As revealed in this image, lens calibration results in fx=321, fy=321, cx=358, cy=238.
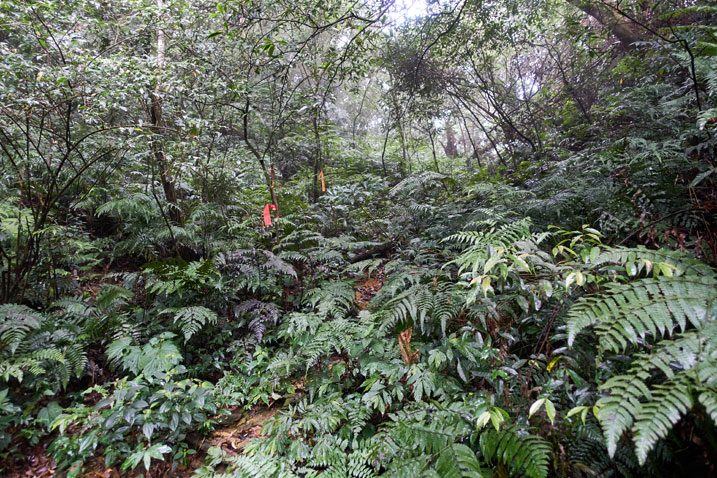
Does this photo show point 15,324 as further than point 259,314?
No

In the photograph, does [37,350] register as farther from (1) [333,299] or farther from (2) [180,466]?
(1) [333,299]

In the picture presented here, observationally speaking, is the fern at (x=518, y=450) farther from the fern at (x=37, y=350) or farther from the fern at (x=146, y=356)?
the fern at (x=37, y=350)

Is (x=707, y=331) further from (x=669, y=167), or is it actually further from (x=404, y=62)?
(x=404, y=62)

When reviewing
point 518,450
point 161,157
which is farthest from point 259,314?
point 161,157

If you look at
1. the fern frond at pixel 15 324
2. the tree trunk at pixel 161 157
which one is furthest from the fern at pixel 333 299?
the tree trunk at pixel 161 157

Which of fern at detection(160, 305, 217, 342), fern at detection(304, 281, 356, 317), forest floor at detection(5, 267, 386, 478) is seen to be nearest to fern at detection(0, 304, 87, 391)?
forest floor at detection(5, 267, 386, 478)

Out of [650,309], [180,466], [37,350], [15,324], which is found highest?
[15,324]

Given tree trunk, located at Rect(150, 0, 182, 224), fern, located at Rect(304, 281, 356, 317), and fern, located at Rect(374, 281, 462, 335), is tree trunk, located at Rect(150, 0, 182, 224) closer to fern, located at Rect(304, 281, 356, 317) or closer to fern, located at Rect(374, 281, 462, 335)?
fern, located at Rect(304, 281, 356, 317)

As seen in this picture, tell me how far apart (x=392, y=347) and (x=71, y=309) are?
3.10 m

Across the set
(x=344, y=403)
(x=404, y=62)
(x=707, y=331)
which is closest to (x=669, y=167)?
(x=707, y=331)

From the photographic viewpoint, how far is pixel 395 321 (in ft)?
7.60

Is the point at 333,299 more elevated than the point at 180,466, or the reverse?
the point at 333,299

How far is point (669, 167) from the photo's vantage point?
2.91m

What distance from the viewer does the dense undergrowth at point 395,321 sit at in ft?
4.52
